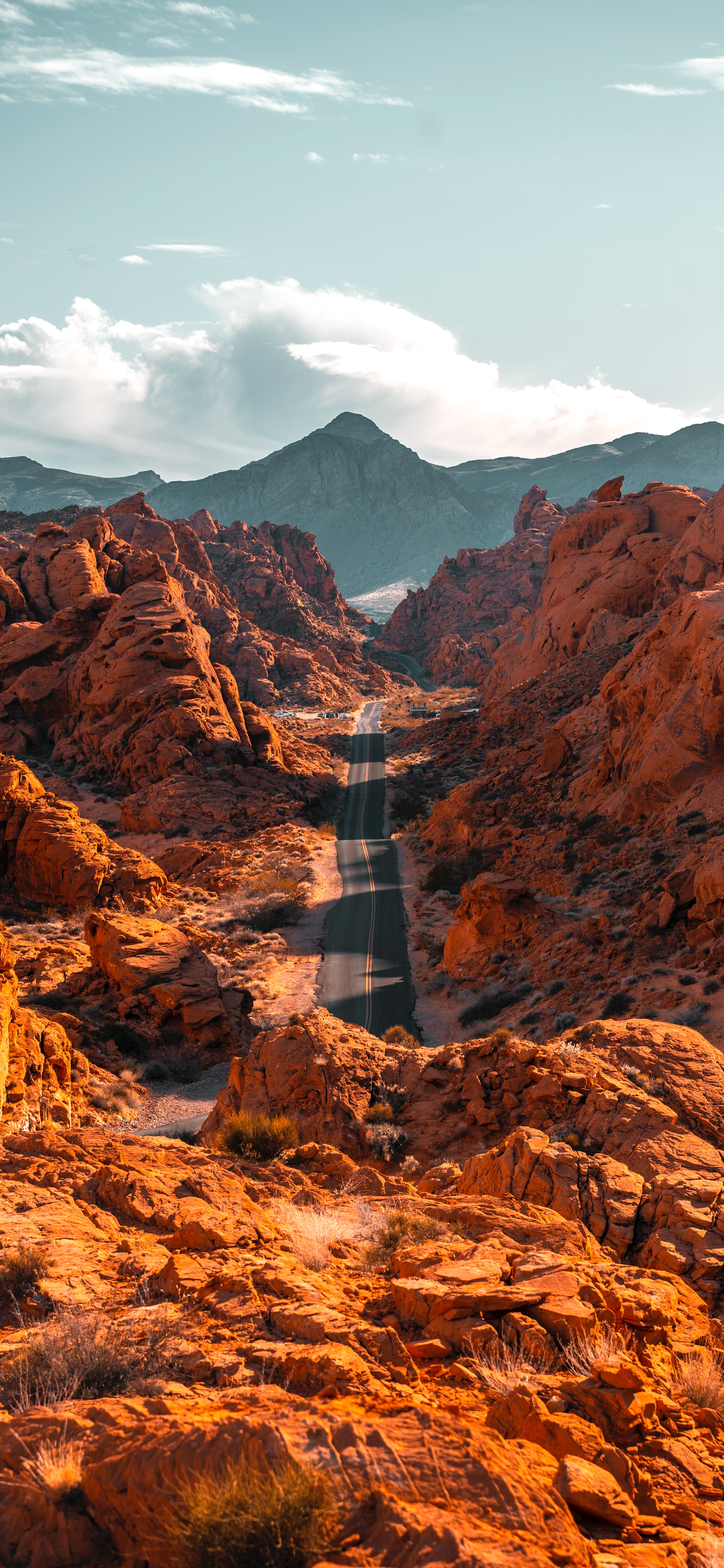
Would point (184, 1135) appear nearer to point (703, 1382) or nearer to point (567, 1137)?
point (567, 1137)

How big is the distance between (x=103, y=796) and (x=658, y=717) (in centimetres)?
3527

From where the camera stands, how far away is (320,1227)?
29.4 ft

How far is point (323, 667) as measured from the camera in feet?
366

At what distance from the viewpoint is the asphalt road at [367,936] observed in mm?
29297

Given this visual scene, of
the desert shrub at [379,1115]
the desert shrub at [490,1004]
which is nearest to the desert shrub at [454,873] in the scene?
the desert shrub at [490,1004]

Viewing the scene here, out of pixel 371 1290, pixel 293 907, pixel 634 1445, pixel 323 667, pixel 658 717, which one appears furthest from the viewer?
pixel 323 667

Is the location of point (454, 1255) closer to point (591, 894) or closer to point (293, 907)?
point (591, 894)

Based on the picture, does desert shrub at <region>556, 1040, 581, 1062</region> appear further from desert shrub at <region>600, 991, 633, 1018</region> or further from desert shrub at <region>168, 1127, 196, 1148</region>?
desert shrub at <region>168, 1127, 196, 1148</region>

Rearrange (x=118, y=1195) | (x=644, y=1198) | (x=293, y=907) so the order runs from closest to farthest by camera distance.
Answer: (x=118, y=1195) → (x=644, y=1198) → (x=293, y=907)

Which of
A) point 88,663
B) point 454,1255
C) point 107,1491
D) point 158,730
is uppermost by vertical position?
point 88,663

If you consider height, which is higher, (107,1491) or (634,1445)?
(107,1491)

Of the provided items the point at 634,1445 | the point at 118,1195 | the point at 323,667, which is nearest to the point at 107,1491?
the point at 634,1445

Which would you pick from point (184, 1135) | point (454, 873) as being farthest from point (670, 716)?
point (184, 1135)

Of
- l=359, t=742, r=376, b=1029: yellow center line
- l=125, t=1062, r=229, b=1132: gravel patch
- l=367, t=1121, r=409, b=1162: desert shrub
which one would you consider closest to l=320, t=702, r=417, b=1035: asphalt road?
l=359, t=742, r=376, b=1029: yellow center line
